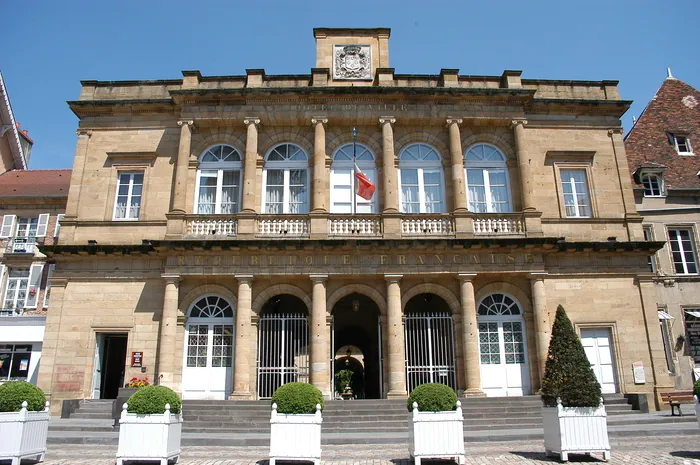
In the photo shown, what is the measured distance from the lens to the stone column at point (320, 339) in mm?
17125

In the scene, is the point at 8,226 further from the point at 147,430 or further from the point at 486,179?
the point at 486,179

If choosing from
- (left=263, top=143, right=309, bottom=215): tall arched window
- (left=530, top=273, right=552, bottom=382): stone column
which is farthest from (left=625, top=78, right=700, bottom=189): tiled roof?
(left=263, top=143, right=309, bottom=215): tall arched window

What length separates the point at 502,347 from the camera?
729 inches

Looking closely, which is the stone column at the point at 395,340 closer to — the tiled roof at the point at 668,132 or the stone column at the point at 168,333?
the stone column at the point at 168,333

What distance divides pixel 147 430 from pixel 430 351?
419 inches

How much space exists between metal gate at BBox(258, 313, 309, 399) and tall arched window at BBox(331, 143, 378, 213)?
173 inches

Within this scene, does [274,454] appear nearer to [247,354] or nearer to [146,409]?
[146,409]

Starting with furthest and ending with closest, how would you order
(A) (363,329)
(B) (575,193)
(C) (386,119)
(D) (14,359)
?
(D) (14,359), (A) (363,329), (B) (575,193), (C) (386,119)

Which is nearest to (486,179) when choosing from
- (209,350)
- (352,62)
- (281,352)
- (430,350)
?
(430,350)

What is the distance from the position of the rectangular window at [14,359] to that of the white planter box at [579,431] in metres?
22.6

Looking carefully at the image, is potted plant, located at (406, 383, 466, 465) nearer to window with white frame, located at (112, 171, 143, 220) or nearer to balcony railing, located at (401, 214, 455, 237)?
balcony railing, located at (401, 214, 455, 237)

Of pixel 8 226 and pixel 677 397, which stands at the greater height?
pixel 8 226

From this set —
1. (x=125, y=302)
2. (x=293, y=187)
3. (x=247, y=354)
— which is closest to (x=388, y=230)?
(x=293, y=187)

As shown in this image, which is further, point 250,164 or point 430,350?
point 250,164
